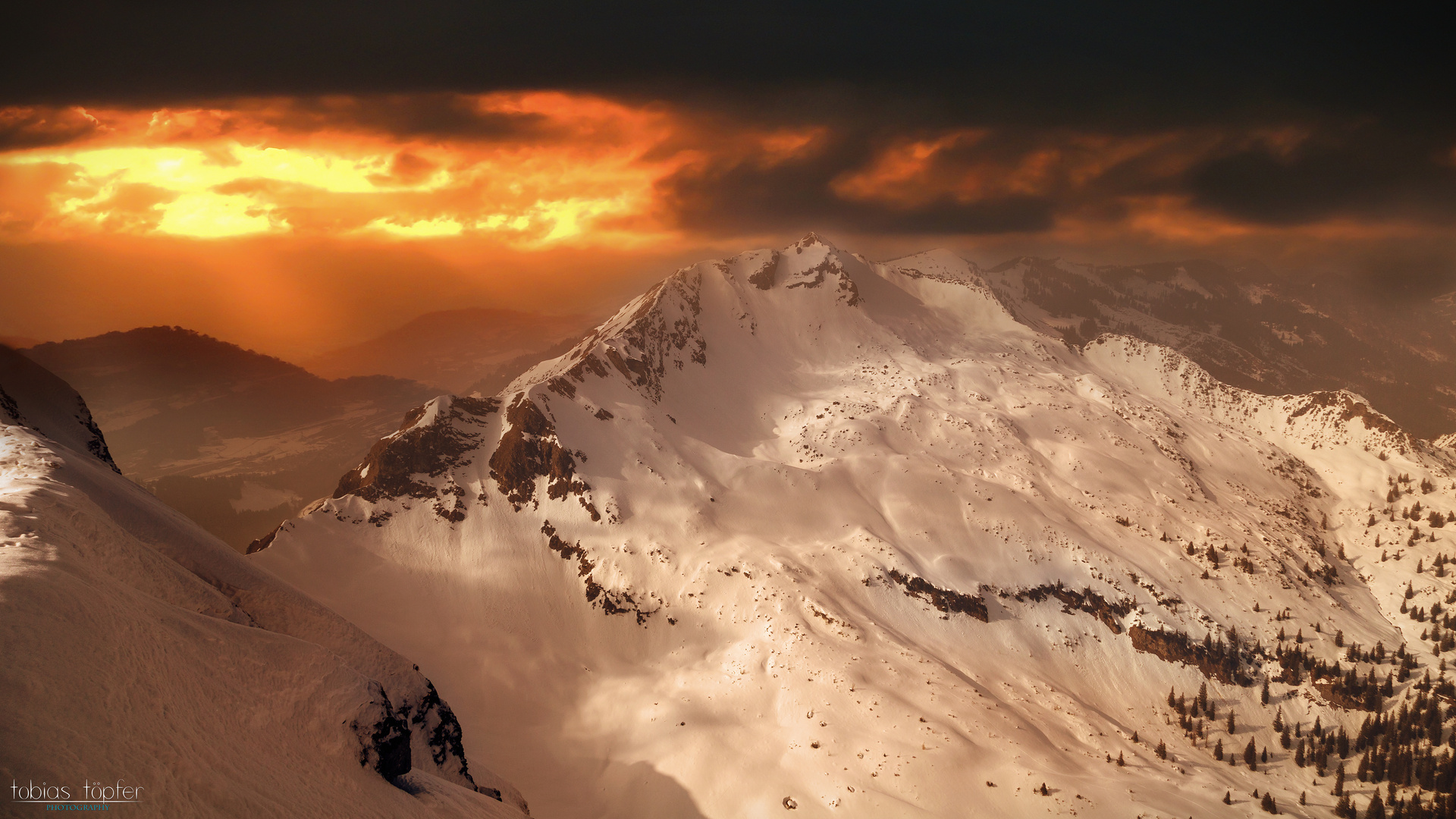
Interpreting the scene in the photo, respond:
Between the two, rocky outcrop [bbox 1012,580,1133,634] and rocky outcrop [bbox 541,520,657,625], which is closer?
rocky outcrop [bbox 541,520,657,625]

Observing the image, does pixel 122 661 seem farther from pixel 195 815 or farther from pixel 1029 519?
pixel 1029 519

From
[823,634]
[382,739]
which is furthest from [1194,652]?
[382,739]

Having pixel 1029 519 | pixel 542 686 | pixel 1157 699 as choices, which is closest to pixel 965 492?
pixel 1029 519

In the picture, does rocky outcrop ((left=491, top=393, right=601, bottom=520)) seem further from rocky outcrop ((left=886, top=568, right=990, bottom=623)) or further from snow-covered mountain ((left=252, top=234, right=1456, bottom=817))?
rocky outcrop ((left=886, top=568, right=990, bottom=623))

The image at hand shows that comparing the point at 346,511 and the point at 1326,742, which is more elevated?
the point at 346,511

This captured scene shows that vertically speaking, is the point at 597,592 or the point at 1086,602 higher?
the point at 597,592

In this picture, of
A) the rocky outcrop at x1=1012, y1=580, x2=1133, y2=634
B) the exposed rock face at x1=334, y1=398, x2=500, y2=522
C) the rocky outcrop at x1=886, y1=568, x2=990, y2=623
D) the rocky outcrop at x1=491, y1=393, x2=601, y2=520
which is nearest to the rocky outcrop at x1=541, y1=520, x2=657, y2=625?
the rocky outcrop at x1=491, y1=393, x2=601, y2=520

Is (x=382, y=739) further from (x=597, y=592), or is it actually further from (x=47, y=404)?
(x=597, y=592)

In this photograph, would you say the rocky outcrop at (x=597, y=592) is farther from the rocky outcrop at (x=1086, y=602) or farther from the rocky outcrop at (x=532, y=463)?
the rocky outcrop at (x=1086, y=602)

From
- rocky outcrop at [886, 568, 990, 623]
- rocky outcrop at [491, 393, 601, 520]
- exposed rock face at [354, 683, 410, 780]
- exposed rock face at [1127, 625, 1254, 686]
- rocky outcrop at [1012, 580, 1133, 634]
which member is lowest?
exposed rock face at [1127, 625, 1254, 686]
